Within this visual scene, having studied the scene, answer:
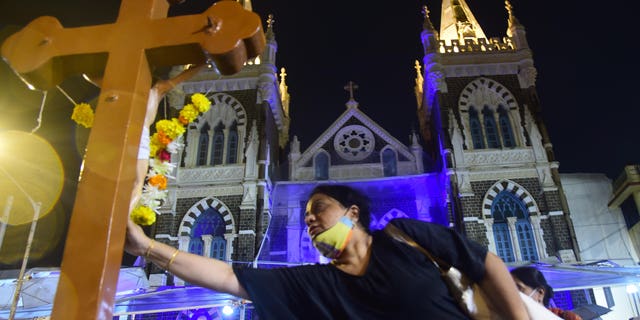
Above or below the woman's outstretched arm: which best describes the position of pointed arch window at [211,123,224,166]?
above

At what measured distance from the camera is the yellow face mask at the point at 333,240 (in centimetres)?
249

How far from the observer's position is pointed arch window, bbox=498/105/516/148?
61.3ft

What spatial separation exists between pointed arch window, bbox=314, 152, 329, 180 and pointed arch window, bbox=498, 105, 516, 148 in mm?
7129

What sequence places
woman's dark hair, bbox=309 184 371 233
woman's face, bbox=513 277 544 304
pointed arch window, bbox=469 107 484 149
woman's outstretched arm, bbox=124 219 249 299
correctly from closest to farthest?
1. woman's outstretched arm, bbox=124 219 249 299
2. woman's dark hair, bbox=309 184 371 233
3. woman's face, bbox=513 277 544 304
4. pointed arch window, bbox=469 107 484 149

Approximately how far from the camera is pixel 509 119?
1922 cm

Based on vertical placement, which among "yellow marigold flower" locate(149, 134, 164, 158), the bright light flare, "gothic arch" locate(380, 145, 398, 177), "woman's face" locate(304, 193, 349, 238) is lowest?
"woman's face" locate(304, 193, 349, 238)

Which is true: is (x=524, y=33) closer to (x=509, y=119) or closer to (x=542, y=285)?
(x=509, y=119)

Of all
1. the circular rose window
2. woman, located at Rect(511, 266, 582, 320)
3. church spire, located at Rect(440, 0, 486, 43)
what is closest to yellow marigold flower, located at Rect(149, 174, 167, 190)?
woman, located at Rect(511, 266, 582, 320)

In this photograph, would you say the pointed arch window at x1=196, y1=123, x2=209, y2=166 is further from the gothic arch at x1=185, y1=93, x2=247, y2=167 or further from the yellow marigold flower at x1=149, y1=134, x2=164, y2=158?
the yellow marigold flower at x1=149, y1=134, x2=164, y2=158

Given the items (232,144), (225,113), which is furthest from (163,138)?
(225,113)

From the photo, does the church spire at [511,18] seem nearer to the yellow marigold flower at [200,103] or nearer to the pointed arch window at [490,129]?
the pointed arch window at [490,129]

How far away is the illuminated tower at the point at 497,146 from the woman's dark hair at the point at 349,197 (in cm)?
1456

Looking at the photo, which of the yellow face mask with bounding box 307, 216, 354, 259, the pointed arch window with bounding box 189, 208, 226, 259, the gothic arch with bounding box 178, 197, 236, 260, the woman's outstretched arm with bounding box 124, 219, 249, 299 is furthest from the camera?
the pointed arch window with bounding box 189, 208, 226, 259

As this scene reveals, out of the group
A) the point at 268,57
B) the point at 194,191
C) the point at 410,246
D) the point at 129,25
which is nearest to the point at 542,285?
the point at 410,246
